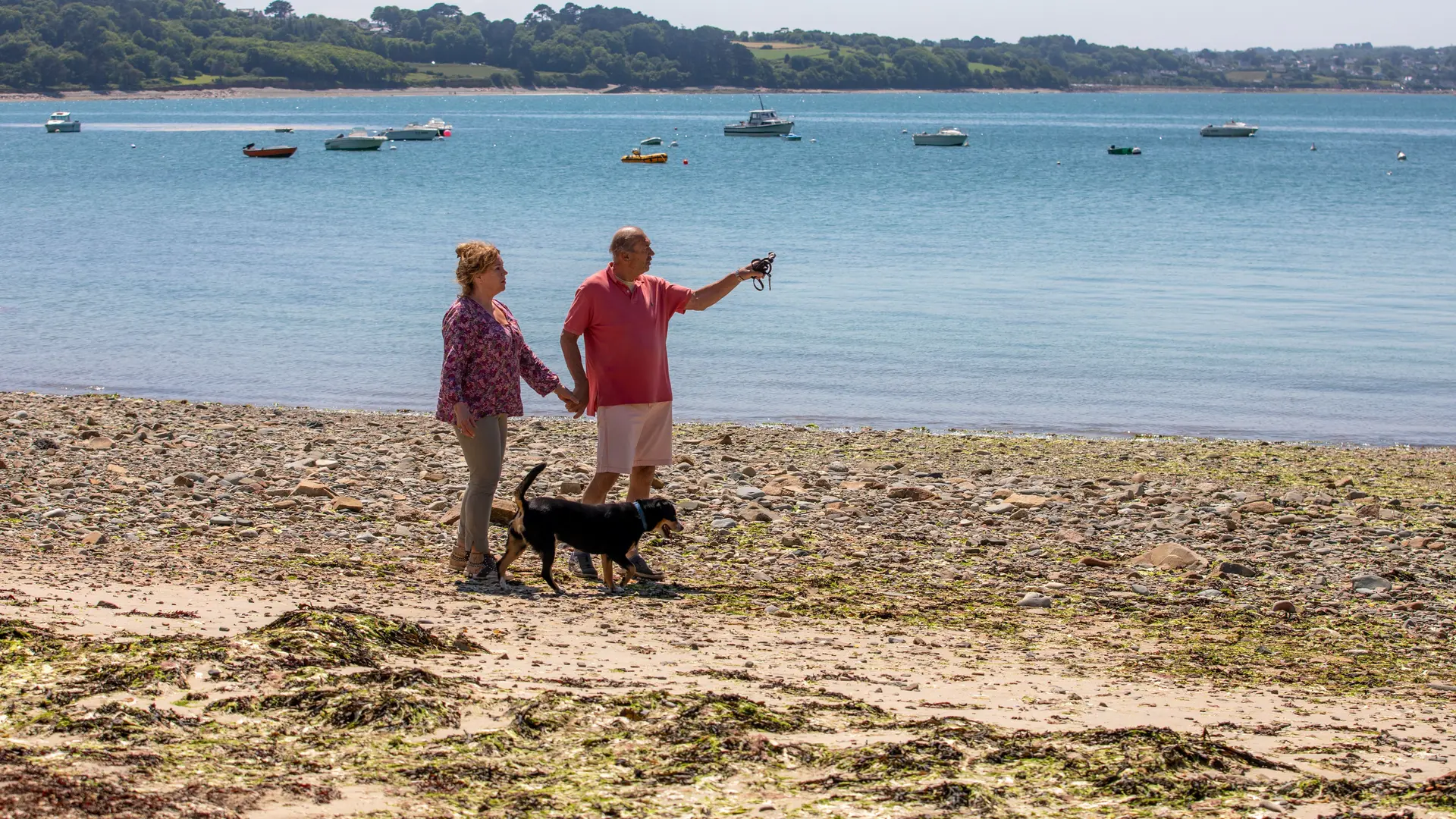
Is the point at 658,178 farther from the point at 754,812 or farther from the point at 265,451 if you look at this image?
the point at 754,812

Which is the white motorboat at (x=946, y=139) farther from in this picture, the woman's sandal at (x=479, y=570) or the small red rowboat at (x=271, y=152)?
the woman's sandal at (x=479, y=570)

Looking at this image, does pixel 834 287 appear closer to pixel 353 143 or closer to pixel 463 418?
pixel 463 418

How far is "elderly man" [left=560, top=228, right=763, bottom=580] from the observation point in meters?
7.39

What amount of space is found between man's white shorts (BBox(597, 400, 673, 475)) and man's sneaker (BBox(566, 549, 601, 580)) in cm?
49

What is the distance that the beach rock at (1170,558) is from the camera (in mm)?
8383

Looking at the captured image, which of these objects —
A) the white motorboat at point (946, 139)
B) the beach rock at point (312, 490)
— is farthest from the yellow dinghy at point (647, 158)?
the beach rock at point (312, 490)

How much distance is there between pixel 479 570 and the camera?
25.0 feet

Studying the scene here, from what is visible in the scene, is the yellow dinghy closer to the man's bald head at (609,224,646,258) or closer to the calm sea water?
the calm sea water

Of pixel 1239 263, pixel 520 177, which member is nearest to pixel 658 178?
pixel 520 177

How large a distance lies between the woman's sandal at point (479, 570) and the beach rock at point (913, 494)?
350 centimetres

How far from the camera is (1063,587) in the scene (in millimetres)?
7957

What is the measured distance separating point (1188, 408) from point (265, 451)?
10.1 metres

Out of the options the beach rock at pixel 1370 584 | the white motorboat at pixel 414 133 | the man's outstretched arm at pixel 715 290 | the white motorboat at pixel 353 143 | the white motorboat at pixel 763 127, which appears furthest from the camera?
the white motorboat at pixel 763 127

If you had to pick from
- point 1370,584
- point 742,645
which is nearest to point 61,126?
point 742,645
